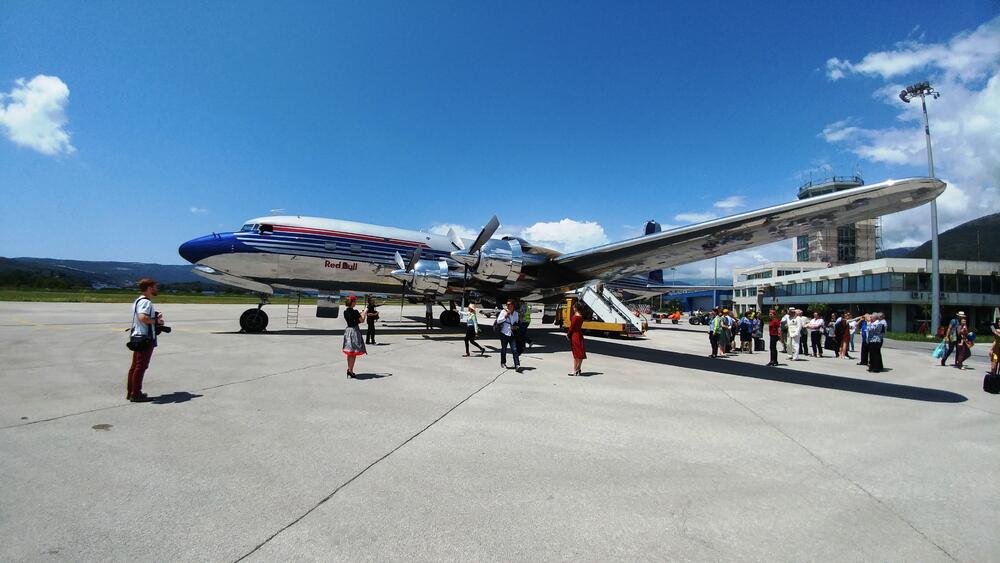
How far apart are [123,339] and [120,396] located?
30.7ft

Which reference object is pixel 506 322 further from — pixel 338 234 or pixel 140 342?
pixel 338 234

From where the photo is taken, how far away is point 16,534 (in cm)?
268

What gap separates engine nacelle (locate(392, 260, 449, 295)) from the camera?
15.9 m

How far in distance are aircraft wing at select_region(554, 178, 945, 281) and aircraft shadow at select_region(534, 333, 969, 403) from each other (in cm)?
301

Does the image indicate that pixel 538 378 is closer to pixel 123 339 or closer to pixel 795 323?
pixel 795 323

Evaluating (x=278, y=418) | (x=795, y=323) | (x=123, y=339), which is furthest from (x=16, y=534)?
(x=795, y=323)

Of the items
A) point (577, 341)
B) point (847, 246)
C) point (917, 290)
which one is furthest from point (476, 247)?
point (847, 246)

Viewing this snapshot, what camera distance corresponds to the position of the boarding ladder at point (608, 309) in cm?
1874

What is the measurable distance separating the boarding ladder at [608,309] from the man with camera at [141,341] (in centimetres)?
1617

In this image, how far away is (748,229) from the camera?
1020 centimetres

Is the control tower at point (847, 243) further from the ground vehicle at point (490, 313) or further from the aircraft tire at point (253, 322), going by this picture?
the aircraft tire at point (253, 322)

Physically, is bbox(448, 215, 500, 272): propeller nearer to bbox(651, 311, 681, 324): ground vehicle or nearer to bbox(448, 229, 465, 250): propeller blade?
bbox(448, 229, 465, 250): propeller blade

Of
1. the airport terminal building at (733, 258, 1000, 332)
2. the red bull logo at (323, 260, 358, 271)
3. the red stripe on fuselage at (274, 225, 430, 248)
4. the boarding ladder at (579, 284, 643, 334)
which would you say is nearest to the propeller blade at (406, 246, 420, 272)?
the red stripe on fuselage at (274, 225, 430, 248)

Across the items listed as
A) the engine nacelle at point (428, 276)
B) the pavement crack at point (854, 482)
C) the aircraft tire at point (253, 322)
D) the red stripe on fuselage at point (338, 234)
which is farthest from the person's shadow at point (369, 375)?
the aircraft tire at point (253, 322)
